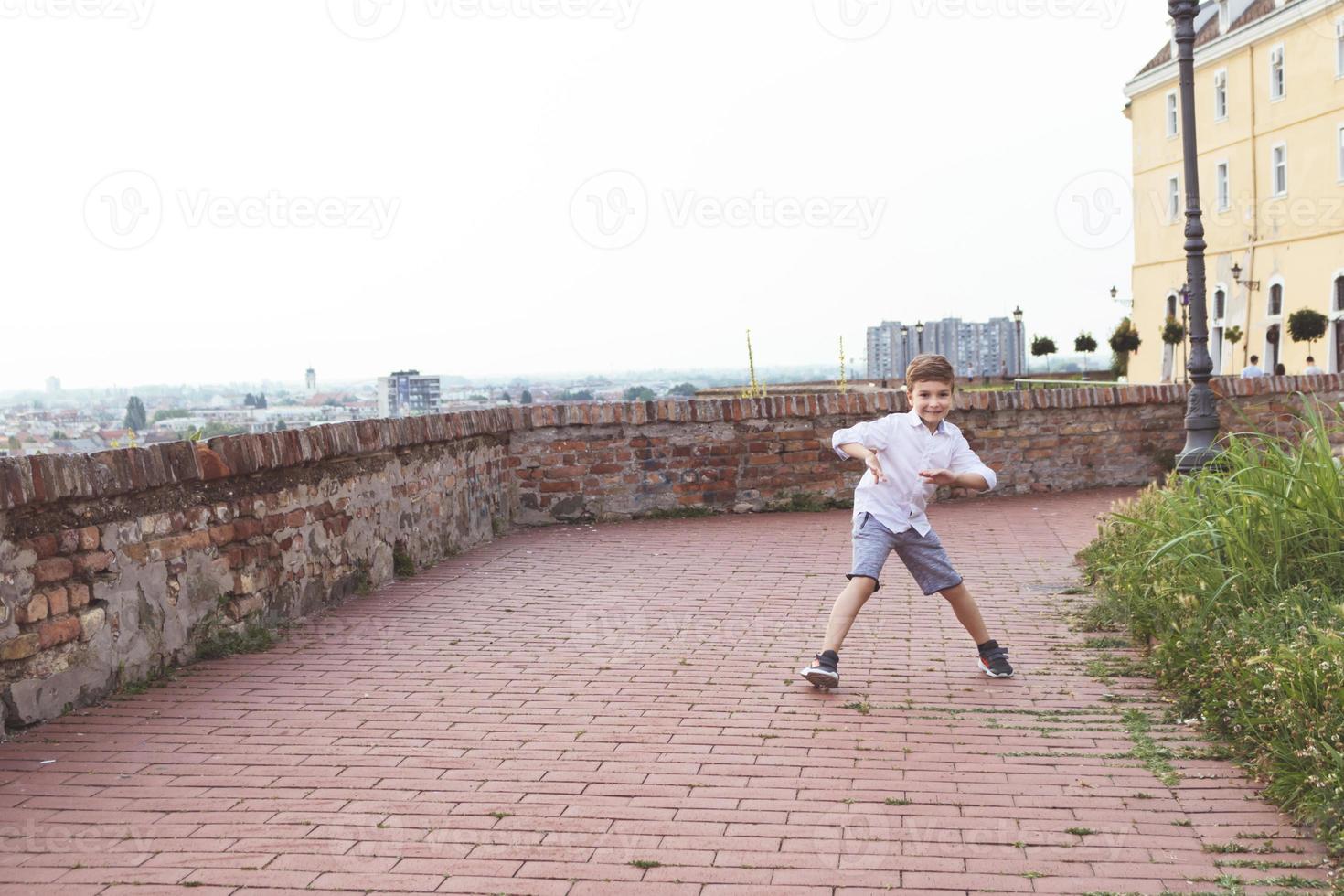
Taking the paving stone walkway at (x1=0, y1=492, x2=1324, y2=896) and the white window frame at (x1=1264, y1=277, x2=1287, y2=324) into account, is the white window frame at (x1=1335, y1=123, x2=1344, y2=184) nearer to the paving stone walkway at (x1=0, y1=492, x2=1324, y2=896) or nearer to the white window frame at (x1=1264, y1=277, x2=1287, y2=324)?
the white window frame at (x1=1264, y1=277, x2=1287, y2=324)

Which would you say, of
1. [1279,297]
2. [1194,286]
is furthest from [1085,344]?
[1194,286]

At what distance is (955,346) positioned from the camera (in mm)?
51438

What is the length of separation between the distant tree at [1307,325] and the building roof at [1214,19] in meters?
10.7

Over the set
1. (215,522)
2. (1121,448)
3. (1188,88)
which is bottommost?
(1121,448)

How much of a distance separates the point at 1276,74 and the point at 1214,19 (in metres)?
6.51

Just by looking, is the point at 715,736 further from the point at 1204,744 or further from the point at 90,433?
the point at 90,433

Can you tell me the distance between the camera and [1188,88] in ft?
32.9

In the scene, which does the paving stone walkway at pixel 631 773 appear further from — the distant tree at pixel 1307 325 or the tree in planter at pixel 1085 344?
the tree in planter at pixel 1085 344

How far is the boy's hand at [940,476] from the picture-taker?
18.4 feet

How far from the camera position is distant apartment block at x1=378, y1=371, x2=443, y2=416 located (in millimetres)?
10094

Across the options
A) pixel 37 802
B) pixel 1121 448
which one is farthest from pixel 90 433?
pixel 1121 448

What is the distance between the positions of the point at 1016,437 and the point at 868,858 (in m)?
10.7

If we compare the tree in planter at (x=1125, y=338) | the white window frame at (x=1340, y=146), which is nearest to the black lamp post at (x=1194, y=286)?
the white window frame at (x=1340, y=146)

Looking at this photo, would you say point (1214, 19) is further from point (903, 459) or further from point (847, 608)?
point (847, 608)
